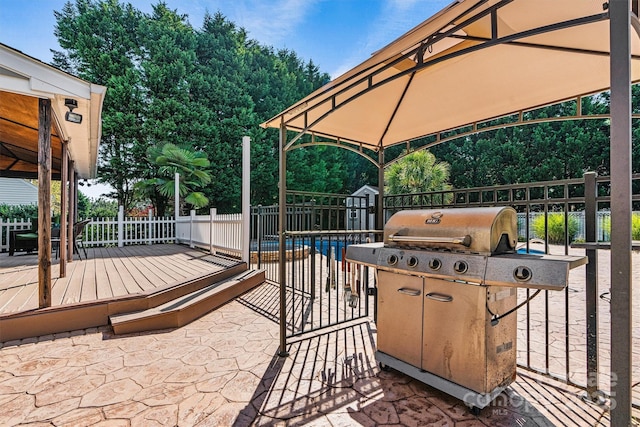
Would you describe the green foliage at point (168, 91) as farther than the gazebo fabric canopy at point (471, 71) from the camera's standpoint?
Yes

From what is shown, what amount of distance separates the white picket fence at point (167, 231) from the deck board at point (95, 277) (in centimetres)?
71

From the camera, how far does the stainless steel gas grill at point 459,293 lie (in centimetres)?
176

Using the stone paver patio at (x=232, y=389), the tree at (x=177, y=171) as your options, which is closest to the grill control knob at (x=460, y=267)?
the stone paver patio at (x=232, y=389)

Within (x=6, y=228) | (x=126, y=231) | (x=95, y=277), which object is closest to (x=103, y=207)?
(x=126, y=231)

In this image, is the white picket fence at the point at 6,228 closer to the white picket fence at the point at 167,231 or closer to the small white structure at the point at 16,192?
the white picket fence at the point at 167,231

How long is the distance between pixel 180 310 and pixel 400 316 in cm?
268

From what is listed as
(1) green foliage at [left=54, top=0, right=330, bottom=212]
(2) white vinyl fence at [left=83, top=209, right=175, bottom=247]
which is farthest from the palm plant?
(2) white vinyl fence at [left=83, top=209, right=175, bottom=247]

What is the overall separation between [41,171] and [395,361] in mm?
4208

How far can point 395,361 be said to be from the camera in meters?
2.28

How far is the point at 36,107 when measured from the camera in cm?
409

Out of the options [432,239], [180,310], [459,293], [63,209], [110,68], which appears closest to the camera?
[459,293]

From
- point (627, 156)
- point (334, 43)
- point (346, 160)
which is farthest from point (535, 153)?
point (627, 156)

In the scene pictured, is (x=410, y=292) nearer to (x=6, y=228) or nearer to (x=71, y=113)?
(x=71, y=113)

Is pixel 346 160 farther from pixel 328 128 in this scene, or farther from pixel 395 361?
pixel 395 361
